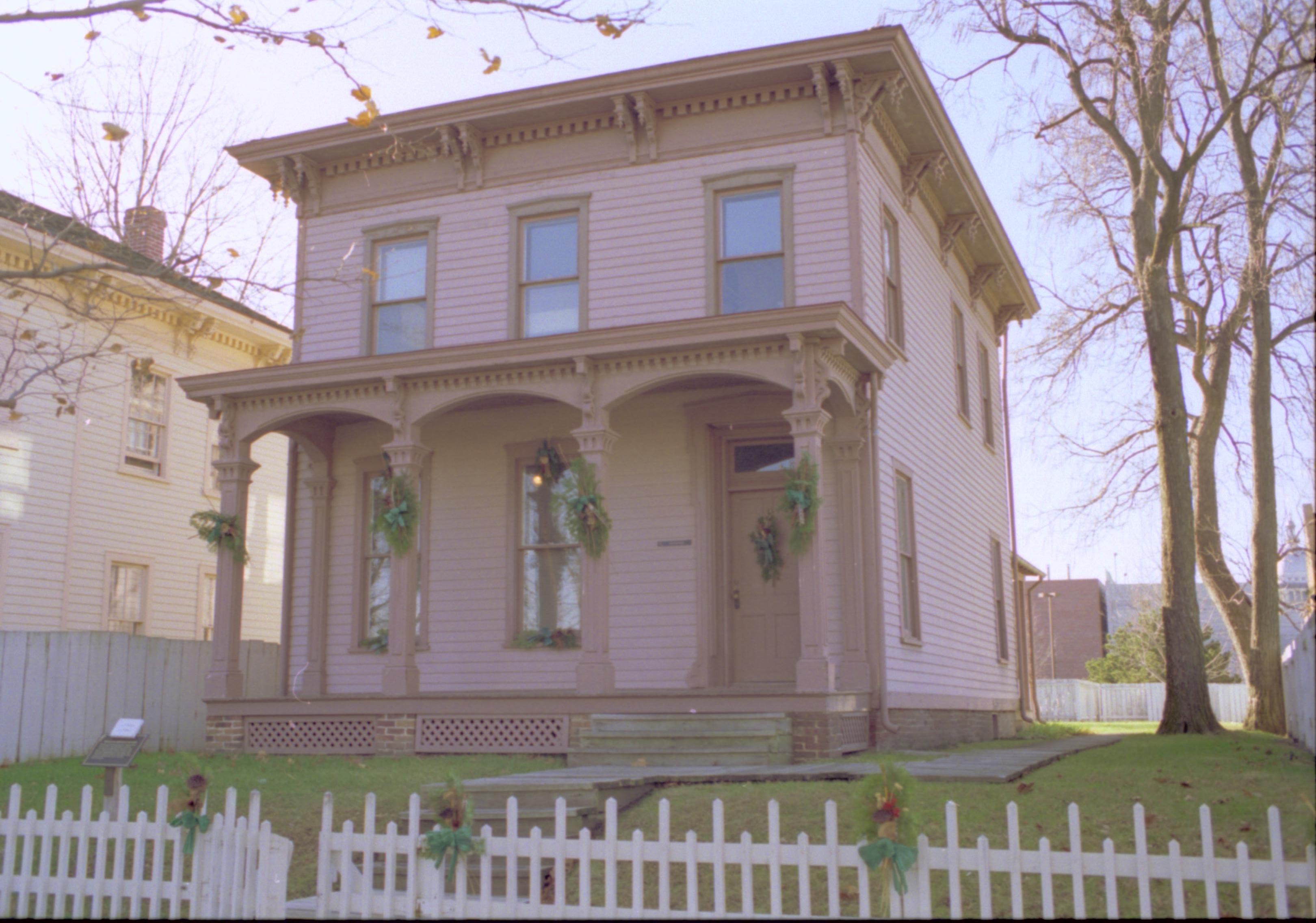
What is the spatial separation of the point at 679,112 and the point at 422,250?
12.5 ft

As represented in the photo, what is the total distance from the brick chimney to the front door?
6.43m

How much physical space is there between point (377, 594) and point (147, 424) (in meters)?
8.17

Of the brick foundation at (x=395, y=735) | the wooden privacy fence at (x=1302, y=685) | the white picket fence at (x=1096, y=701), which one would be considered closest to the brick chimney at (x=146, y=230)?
the brick foundation at (x=395, y=735)

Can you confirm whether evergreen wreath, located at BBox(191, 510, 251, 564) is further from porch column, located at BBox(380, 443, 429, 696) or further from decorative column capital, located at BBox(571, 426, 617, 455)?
decorative column capital, located at BBox(571, 426, 617, 455)

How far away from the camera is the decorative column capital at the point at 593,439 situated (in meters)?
12.7

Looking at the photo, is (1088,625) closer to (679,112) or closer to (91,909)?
(679,112)

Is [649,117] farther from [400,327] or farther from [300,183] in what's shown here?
[300,183]

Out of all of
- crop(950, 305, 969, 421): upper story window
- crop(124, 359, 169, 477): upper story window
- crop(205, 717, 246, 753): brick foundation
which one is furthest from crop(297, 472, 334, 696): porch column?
crop(950, 305, 969, 421): upper story window

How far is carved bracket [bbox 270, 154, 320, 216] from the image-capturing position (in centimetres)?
1611

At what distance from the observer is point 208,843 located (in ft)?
21.0

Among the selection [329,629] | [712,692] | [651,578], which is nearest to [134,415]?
[329,629]

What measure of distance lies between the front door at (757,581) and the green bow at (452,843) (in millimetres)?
8014

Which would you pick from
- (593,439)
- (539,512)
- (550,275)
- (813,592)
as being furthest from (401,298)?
(813,592)

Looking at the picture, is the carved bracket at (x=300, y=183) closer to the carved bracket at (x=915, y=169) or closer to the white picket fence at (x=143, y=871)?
the carved bracket at (x=915, y=169)
